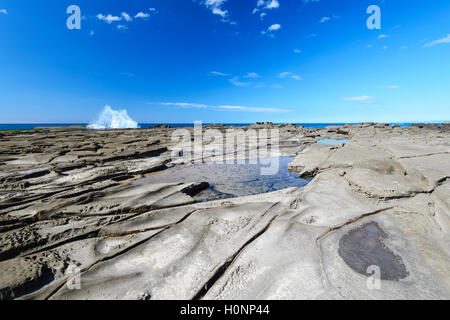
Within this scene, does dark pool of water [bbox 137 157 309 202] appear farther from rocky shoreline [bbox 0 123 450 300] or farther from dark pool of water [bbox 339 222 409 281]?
dark pool of water [bbox 339 222 409 281]

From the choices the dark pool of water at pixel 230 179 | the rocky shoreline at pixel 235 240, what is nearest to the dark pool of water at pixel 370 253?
the rocky shoreline at pixel 235 240

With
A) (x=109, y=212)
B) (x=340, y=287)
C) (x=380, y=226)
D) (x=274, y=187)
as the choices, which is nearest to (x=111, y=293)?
(x=109, y=212)

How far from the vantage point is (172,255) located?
2.69m

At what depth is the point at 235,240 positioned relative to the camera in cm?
297

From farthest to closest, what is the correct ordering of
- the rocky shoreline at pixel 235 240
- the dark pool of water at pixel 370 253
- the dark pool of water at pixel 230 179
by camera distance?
the dark pool of water at pixel 230 179
the dark pool of water at pixel 370 253
the rocky shoreline at pixel 235 240

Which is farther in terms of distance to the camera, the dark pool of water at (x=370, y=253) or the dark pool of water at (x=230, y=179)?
the dark pool of water at (x=230, y=179)

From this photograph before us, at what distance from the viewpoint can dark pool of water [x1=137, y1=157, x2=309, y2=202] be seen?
580 centimetres

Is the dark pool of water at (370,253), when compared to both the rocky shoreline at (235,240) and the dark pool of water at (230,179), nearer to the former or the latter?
the rocky shoreline at (235,240)

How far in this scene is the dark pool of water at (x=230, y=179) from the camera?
580 cm

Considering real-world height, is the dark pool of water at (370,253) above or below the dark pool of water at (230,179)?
below

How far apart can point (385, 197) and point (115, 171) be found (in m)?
8.45

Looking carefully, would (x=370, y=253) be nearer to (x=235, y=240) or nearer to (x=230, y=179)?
(x=235, y=240)

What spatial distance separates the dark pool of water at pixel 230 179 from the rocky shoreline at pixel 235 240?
0.99 m
